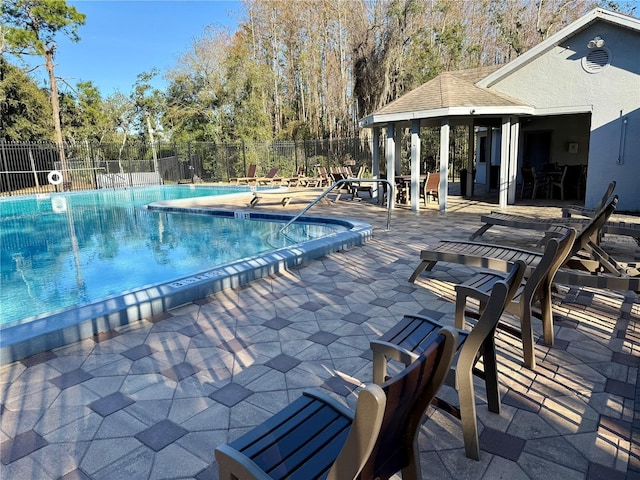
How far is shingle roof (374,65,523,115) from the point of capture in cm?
1009

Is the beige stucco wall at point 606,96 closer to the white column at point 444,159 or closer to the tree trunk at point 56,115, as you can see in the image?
the white column at point 444,159

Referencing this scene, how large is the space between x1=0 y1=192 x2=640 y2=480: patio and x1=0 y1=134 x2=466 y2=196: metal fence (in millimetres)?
15809

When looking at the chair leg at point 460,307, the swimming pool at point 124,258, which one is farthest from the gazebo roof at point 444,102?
the chair leg at point 460,307

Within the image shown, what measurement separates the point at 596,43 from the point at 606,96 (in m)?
1.23

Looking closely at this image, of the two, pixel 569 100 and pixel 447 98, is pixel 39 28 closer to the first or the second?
pixel 447 98

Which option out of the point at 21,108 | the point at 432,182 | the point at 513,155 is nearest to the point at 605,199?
the point at 432,182

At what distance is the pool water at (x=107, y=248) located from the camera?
581 cm

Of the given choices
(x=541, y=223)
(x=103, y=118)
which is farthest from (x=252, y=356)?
(x=103, y=118)

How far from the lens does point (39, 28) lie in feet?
71.8

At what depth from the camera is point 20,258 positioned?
785 cm

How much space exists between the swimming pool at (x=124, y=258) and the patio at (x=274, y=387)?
21cm

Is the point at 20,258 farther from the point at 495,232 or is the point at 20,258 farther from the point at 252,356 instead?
the point at 495,232

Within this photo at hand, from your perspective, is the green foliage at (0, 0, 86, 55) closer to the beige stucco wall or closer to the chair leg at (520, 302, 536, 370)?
the beige stucco wall

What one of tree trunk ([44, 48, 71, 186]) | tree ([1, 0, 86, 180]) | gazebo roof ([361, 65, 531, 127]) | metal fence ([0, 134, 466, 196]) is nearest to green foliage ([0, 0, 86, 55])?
tree ([1, 0, 86, 180])
